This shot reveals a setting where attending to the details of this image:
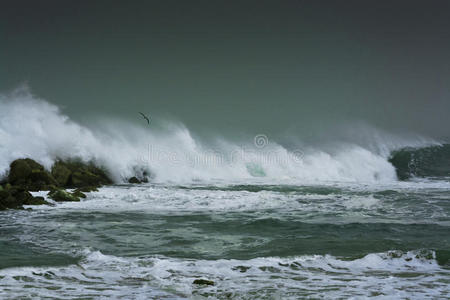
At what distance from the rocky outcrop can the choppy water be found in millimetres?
1325

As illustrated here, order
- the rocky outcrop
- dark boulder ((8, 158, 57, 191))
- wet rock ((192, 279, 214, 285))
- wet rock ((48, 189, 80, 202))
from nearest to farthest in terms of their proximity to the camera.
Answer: wet rock ((192, 279, 214, 285)) < the rocky outcrop < wet rock ((48, 189, 80, 202)) < dark boulder ((8, 158, 57, 191))

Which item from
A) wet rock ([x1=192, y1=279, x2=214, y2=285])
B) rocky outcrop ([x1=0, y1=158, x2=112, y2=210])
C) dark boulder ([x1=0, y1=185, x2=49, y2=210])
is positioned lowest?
wet rock ([x1=192, y1=279, x2=214, y2=285])

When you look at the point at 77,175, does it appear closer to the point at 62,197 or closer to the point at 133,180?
→ the point at 133,180

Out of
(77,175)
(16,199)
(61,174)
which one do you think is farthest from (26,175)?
(16,199)

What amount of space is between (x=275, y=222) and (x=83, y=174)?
13.9 meters

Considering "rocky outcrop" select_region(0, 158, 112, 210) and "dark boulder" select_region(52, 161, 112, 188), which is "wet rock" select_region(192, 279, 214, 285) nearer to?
"rocky outcrop" select_region(0, 158, 112, 210)

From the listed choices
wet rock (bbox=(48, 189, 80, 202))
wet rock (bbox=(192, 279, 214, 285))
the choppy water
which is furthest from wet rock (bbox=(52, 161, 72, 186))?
wet rock (bbox=(192, 279, 214, 285))

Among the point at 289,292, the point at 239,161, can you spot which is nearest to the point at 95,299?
the point at 289,292

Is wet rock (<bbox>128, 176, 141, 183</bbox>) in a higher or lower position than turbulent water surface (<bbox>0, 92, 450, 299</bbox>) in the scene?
higher

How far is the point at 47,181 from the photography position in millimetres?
17656

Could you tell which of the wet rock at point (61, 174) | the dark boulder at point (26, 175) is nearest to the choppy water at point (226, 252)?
the dark boulder at point (26, 175)

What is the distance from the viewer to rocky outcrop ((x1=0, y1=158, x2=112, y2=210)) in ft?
39.5

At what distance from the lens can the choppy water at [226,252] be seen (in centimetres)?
448

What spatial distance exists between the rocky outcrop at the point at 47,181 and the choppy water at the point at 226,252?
1.33 m
